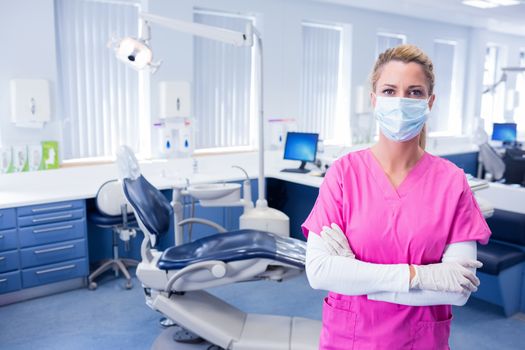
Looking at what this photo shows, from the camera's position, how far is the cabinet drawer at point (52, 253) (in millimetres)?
3311

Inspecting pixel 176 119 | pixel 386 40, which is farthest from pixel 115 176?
pixel 386 40

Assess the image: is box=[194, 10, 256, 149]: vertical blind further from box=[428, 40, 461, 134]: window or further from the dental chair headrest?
box=[428, 40, 461, 134]: window

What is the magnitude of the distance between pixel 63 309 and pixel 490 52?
303 inches

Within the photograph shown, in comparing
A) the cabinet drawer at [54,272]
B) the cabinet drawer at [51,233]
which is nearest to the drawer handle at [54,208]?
the cabinet drawer at [51,233]

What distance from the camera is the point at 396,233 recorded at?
1234 mm

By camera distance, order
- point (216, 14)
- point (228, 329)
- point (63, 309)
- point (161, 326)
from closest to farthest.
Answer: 1. point (228, 329)
2. point (161, 326)
3. point (63, 309)
4. point (216, 14)

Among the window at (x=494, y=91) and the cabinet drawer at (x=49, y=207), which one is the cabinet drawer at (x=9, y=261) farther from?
the window at (x=494, y=91)

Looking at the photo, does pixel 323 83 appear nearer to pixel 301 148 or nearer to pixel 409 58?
pixel 301 148

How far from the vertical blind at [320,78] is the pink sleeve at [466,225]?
4.35 metres

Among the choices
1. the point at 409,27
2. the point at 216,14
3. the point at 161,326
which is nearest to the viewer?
the point at 161,326

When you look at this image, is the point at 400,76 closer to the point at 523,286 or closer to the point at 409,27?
the point at 523,286

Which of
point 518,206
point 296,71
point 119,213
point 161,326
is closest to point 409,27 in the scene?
point 296,71

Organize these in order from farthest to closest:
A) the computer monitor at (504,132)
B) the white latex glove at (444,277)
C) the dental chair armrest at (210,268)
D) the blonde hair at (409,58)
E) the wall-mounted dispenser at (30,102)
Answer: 1. the computer monitor at (504,132)
2. the wall-mounted dispenser at (30,102)
3. the dental chair armrest at (210,268)
4. the blonde hair at (409,58)
5. the white latex glove at (444,277)

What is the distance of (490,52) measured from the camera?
8.34 metres
